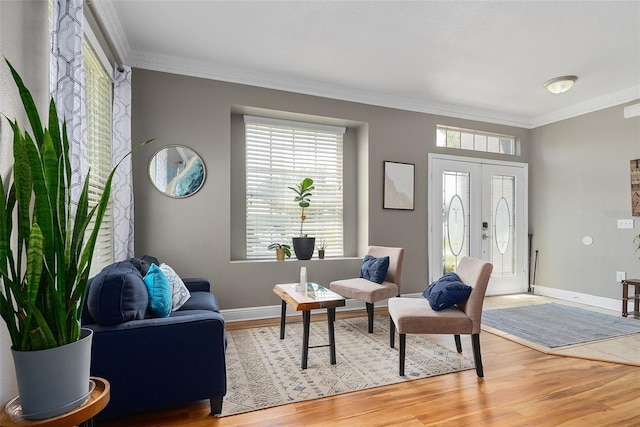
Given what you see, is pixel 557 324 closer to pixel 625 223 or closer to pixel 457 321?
pixel 625 223

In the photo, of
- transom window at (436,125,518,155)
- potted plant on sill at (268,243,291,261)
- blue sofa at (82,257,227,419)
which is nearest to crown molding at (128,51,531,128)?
transom window at (436,125,518,155)

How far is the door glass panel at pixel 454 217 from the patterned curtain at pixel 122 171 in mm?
3961

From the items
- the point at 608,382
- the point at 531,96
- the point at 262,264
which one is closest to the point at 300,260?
the point at 262,264

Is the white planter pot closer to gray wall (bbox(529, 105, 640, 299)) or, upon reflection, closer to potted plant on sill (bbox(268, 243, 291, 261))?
potted plant on sill (bbox(268, 243, 291, 261))

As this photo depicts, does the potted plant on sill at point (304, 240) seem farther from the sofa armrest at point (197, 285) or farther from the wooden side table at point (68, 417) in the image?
the wooden side table at point (68, 417)

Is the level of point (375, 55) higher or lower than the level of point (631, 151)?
higher

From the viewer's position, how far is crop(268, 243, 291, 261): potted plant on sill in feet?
13.5

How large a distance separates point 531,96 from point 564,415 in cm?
395

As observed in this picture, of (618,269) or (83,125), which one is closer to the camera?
(83,125)

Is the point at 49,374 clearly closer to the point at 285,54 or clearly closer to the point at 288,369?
the point at 288,369

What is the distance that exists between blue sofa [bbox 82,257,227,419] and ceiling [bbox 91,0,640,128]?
→ 6.96ft

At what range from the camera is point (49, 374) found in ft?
3.79

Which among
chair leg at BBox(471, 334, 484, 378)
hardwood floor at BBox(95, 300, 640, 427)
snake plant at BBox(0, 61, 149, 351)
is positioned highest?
snake plant at BBox(0, 61, 149, 351)

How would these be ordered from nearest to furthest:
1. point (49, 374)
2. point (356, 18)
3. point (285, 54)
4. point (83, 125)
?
point (49, 374), point (83, 125), point (356, 18), point (285, 54)
